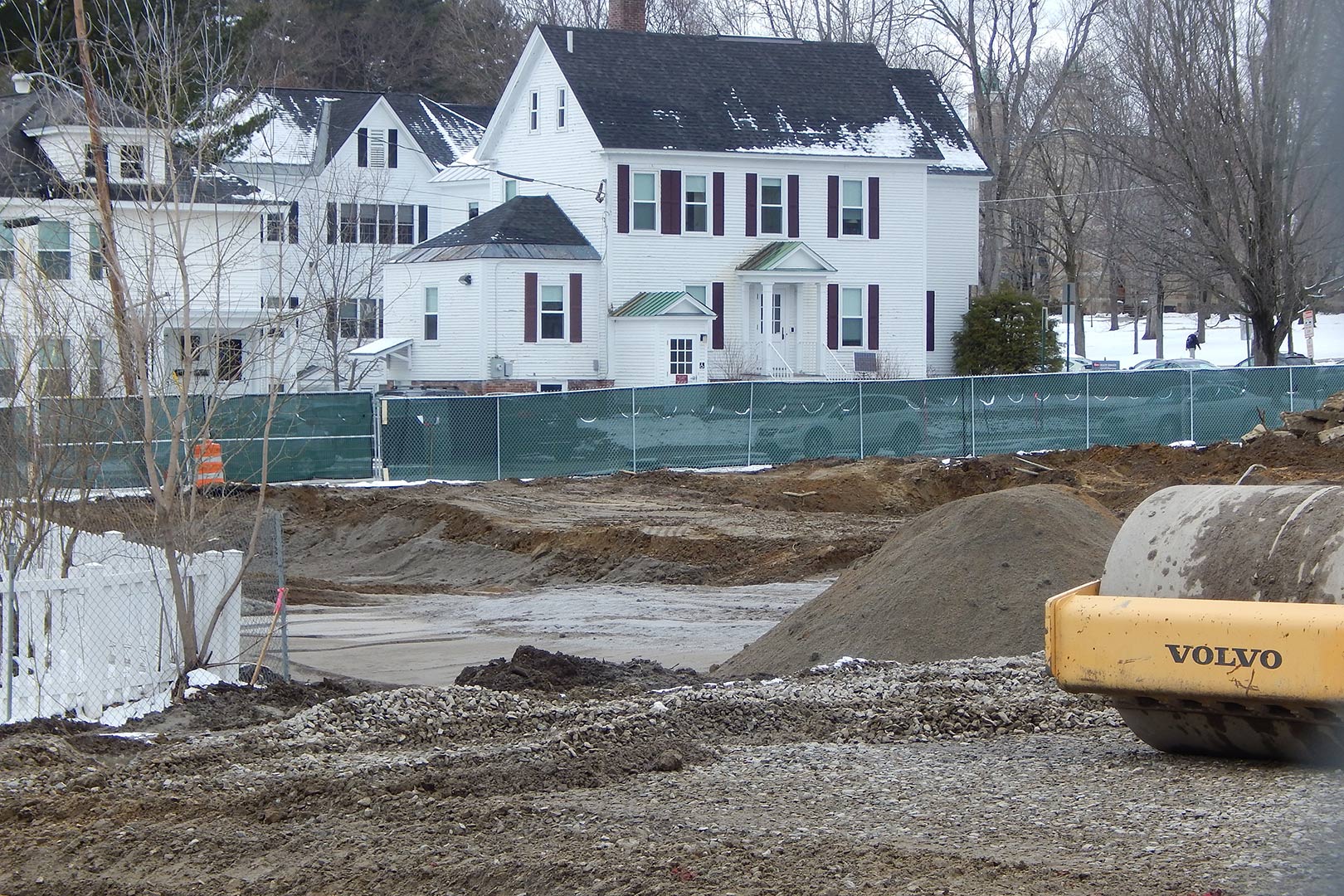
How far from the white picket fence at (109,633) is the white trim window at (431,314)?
31160mm

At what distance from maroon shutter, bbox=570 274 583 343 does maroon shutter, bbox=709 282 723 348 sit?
3.90 metres

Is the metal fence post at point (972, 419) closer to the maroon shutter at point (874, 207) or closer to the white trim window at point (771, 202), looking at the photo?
the white trim window at point (771, 202)

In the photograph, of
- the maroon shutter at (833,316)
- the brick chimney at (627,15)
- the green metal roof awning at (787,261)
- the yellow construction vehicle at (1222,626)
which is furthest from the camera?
the brick chimney at (627,15)

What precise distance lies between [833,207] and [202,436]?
114 feet

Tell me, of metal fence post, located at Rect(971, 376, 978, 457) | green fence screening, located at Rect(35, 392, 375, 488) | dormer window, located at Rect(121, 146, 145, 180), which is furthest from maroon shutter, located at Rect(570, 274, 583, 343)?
dormer window, located at Rect(121, 146, 145, 180)

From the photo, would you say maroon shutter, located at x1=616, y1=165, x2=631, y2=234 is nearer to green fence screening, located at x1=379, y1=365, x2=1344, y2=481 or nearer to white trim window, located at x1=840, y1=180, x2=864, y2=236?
white trim window, located at x1=840, y1=180, x2=864, y2=236

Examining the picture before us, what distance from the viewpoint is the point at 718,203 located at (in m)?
42.6

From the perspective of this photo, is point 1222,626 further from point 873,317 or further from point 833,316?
point 873,317

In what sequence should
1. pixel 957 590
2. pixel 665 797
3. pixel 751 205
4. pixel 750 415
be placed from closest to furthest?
pixel 665 797 < pixel 957 590 < pixel 750 415 < pixel 751 205

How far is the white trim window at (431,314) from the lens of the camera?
4234 cm

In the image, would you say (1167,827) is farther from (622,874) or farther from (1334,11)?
(1334,11)

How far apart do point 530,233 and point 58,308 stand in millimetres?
29752

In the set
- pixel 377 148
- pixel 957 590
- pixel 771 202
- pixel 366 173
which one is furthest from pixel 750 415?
pixel 377 148

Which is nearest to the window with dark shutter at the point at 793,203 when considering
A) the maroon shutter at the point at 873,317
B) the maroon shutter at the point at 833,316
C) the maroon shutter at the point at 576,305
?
the maroon shutter at the point at 833,316
